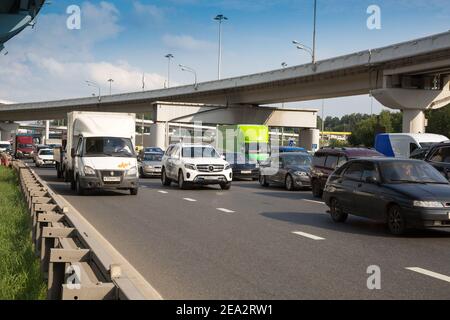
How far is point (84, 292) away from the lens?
502 cm

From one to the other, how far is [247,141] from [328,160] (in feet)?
54.9

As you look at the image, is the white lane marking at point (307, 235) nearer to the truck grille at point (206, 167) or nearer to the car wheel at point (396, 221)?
the car wheel at point (396, 221)

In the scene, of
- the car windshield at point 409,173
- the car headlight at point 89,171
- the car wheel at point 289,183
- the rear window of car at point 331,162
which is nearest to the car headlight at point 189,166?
the car wheel at point 289,183

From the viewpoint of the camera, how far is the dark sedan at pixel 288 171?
24500 mm

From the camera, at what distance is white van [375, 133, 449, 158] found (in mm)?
28125

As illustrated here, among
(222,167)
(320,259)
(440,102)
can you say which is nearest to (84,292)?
(320,259)

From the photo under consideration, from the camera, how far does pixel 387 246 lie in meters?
10.4

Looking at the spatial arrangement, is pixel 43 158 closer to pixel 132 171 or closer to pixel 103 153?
pixel 103 153

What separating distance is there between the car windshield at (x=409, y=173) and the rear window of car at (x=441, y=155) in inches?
192

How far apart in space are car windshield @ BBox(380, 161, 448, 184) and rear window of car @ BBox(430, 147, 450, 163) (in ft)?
16.0

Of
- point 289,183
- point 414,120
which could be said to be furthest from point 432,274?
point 414,120

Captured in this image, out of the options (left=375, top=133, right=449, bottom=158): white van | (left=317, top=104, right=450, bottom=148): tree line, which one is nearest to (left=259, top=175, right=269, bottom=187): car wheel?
(left=375, top=133, right=449, bottom=158): white van

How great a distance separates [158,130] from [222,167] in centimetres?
4293

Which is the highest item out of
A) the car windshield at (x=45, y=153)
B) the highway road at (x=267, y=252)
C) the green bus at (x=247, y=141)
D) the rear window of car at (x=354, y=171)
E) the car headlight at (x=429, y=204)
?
the green bus at (x=247, y=141)
